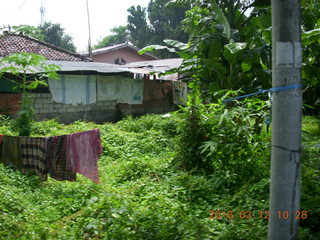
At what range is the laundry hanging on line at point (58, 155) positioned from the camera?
491 centimetres

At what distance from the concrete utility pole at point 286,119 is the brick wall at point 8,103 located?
993 centimetres

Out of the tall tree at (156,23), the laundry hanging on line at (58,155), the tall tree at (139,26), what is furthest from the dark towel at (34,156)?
the tall tree at (139,26)

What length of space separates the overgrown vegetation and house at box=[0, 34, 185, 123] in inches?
192

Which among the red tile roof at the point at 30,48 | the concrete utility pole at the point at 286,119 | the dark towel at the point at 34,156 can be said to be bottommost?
the dark towel at the point at 34,156

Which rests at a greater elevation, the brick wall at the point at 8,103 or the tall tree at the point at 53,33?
the tall tree at the point at 53,33

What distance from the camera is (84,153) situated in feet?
16.7

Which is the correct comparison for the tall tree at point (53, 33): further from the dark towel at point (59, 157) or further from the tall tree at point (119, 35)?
the dark towel at point (59, 157)

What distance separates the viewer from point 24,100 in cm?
717

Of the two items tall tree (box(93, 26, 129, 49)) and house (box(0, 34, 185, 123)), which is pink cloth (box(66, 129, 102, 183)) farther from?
tall tree (box(93, 26, 129, 49))

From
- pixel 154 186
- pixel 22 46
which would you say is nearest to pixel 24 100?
pixel 154 186

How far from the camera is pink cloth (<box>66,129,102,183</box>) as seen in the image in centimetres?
489

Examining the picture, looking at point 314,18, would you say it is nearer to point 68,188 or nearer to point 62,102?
point 68,188

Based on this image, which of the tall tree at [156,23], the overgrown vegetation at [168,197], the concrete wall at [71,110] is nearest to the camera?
the overgrown vegetation at [168,197]

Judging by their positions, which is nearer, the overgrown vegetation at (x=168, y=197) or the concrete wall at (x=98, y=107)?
the overgrown vegetation at (x=168, y=197)
